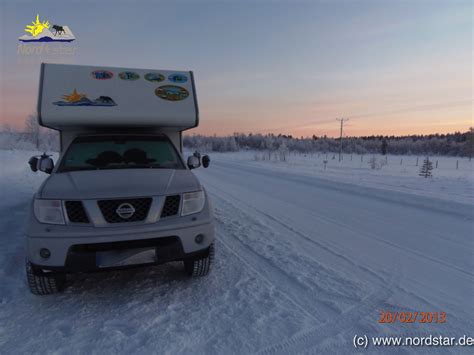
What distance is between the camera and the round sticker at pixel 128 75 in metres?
5.10

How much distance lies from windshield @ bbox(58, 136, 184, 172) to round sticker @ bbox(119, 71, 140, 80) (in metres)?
1.11

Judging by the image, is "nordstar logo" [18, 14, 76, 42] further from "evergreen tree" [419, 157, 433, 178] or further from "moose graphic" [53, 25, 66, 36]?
"evergreen tree" [419, 157, 433, 178]

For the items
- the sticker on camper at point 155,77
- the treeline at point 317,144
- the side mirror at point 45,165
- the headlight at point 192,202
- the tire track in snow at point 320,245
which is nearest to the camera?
the headlight at point 192,202

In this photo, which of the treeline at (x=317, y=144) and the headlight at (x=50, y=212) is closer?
the headlight at (x=50, y=212)

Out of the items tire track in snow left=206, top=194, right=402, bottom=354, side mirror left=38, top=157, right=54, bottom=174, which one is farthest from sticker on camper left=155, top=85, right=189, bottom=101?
tire track in snow left=206, top=194, right=402, bottom=354

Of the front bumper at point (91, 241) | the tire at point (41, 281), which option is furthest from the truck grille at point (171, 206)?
the tire at point (41, 281)

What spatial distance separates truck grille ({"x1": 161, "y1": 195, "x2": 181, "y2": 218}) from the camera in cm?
328

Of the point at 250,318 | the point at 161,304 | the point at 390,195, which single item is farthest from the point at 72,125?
the point at 390,195

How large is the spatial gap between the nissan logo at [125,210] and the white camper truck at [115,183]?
0.03 ft

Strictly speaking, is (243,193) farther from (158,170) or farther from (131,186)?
(131,186)

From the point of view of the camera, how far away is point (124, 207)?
10.3 ft

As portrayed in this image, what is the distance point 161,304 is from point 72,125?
3128 mm

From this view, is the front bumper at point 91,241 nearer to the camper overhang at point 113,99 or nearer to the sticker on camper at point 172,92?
the camper overhang at point 113,99

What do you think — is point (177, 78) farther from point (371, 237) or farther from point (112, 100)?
point (371, 237)
